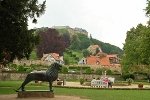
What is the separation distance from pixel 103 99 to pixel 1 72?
3484cm

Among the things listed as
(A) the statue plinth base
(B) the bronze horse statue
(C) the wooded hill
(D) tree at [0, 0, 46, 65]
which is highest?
(C) the wooded hill

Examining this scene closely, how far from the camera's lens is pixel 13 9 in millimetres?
17391

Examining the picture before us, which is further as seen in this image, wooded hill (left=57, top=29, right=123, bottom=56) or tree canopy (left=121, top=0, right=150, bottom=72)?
wooded hill (left=57, top=29, right=123, bottom=56)

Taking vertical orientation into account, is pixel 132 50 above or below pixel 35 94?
above

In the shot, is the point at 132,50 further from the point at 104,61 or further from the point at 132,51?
the point at 104,61

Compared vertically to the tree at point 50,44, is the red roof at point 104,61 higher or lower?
lower

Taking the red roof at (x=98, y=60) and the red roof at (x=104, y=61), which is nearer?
the red roof at (x=104, y=61)

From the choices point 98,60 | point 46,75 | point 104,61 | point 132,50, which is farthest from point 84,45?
point 46,75

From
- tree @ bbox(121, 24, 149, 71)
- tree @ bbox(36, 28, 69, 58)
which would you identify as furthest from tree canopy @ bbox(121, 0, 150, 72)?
tree @ bbox(36, 28, 69, 58)

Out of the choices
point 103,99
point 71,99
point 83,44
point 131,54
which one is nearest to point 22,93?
point 71,99

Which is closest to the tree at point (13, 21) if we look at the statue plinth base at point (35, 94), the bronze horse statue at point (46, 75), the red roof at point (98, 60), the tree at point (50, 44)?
the bronze horse statue at point (46, 75)

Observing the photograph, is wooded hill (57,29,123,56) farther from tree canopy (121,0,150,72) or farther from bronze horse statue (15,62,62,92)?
bronze horse statue (15,62,62,92)

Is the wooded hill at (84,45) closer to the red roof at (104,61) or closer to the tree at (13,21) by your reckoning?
the red roof at (104,61)

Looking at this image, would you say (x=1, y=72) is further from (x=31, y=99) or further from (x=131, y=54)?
(x=31, y=99)
